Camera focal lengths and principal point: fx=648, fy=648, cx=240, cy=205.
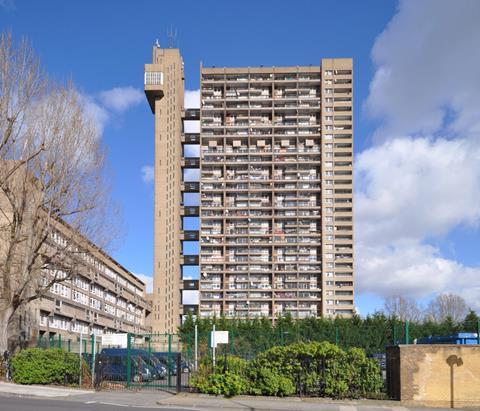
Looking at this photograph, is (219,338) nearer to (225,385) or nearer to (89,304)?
(225,385)

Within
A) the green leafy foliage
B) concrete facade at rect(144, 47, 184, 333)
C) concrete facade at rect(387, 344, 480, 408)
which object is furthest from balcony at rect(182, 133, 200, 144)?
concrete facade at rect(387, 344, 480, 408)

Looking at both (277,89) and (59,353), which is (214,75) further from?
(59,353)

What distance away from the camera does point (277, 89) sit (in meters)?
112

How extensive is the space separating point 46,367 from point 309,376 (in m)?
11.2

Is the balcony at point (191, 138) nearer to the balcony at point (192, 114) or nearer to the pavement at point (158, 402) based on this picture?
the balcony at point (192, 114)

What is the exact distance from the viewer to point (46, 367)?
27.2 m

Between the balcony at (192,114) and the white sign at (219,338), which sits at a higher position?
the balcony at (192,114)

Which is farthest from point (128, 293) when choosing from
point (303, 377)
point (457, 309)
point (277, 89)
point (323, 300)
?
point (303, 377)

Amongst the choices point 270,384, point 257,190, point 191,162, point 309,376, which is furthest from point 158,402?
point 191,162

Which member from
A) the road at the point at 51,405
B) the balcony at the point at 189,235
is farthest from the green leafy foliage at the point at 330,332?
the balcony at the point at 189,235

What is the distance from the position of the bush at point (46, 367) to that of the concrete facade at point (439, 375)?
13591mm

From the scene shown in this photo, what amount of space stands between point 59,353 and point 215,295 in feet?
253

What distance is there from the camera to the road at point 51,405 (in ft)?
61.9

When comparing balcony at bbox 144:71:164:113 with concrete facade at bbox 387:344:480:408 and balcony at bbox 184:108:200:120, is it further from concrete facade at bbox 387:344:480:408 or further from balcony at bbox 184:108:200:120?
concrete facade at bbox 387:344:480:408
